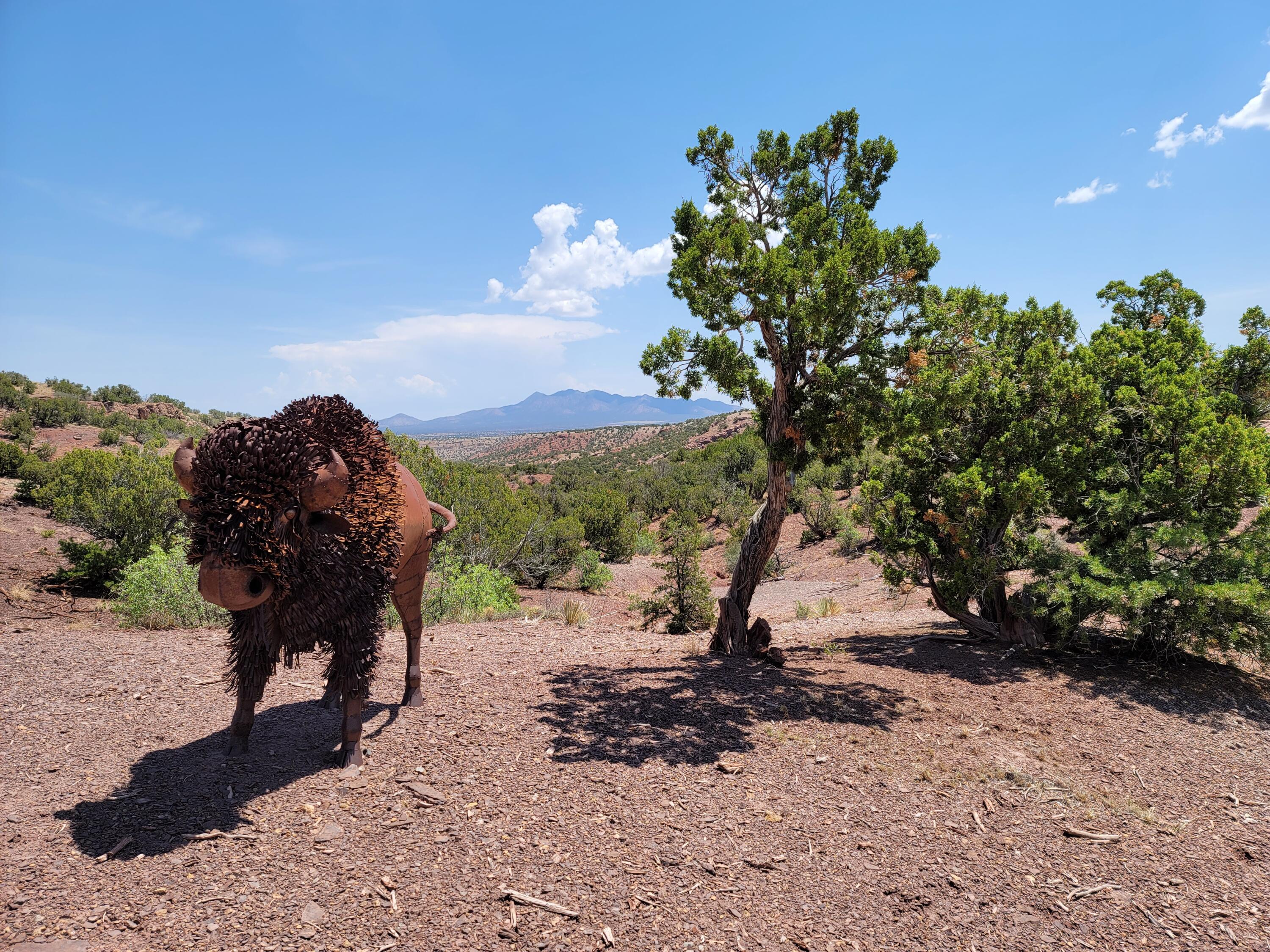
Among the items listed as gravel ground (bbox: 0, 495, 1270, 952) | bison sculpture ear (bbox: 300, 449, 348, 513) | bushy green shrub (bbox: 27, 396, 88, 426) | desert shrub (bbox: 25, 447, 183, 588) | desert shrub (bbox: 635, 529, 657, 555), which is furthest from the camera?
bushy green shrub (bbox: 27, 396, 88, 426)

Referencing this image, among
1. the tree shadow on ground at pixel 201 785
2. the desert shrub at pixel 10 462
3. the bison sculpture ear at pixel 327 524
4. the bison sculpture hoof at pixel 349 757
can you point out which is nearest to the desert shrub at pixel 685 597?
the tree shadow on ground at pixel 201 785

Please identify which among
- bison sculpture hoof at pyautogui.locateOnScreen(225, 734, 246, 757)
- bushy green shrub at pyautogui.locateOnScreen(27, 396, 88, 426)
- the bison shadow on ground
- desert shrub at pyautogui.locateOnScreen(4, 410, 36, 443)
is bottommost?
the bison shadow on ground

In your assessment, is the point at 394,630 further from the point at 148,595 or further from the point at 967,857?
the point at 967,857

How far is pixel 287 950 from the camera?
2785mm

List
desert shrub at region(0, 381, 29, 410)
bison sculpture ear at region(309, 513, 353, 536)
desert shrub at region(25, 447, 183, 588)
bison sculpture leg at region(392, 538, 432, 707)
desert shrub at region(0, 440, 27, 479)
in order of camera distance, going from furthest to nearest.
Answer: desert shrub at region(0, 381, 29, 410) → desert shrub at region(0, 440, 27, 479) → desert shrub at region(25, 447, 183, 588) → bison sculpture leg at region(392, 538, 432, 707) → bison sculpture ear at region(309, 513, 353, 536)

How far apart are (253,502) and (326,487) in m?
0.39

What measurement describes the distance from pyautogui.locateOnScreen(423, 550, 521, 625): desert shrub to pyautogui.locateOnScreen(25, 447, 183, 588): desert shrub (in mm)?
5247

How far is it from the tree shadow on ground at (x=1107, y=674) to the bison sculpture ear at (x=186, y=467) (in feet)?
22.5

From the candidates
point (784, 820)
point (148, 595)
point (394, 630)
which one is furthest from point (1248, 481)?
point (148, 595)

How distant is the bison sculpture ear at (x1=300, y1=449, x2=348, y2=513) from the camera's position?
11.6ft

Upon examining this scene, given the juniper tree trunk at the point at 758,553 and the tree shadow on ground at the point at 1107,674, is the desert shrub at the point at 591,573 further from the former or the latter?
the juniper tree trunk at the point at 758,553

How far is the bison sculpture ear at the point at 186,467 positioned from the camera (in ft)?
11.2

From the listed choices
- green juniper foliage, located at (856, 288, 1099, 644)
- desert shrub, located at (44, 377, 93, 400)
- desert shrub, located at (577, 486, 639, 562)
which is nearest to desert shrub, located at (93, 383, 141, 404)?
desert shrub, located at (44, 377, 93, 400)

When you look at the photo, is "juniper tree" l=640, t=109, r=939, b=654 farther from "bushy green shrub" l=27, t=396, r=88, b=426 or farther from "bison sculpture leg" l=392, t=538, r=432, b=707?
"bushy green shrub" l=27, t=396, r=88, b=426
